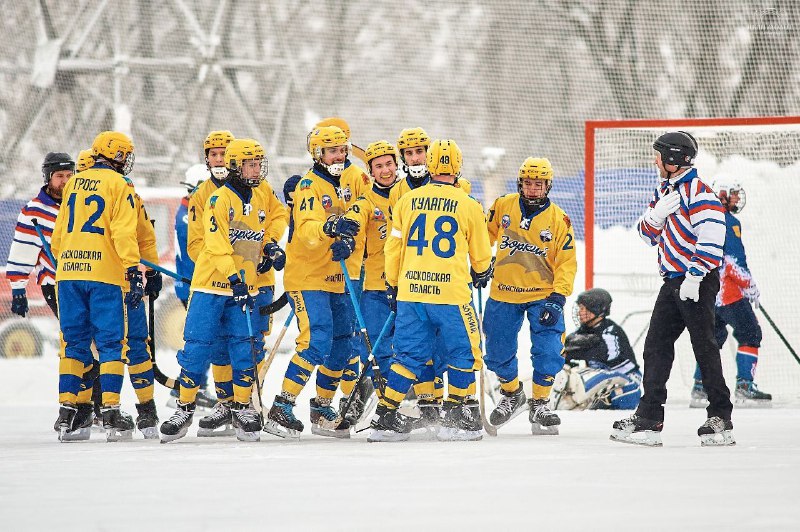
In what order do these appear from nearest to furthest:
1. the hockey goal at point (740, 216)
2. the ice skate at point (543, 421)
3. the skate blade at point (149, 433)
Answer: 1. the skate blade at point (149, 433)
2. the ice skate at point (543, 421)
3. the hockey goal at point (740, 216)

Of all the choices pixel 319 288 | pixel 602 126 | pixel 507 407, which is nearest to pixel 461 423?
pixel 507 407

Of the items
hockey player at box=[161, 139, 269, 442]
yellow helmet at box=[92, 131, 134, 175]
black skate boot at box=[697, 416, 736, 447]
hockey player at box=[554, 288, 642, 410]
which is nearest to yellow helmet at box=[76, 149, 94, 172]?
yellow helmet at box=[92, 131, 134, 175]

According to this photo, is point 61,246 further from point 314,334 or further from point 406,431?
point 406,431

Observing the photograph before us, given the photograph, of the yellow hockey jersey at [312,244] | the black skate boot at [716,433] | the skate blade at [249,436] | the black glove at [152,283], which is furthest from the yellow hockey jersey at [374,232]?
the black skate boot at [716,433]

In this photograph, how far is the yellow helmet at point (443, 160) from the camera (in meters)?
6.14

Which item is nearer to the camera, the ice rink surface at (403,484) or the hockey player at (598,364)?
the ice rink surface at (403,484)

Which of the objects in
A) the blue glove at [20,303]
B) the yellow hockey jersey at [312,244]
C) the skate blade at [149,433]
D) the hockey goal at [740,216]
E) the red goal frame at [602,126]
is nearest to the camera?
the yellow hockey jersey at [312,244]

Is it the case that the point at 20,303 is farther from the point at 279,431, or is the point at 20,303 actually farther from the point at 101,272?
the point at 279,431

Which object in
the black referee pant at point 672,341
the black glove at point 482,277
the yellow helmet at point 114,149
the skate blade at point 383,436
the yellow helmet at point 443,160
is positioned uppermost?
the yellow helmet at point 114,149

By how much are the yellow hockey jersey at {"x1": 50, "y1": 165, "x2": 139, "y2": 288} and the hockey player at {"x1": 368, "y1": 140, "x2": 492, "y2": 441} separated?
4.33 feet

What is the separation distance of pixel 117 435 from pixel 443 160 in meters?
2.08

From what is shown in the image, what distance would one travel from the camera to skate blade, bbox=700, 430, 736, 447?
579 centimetres

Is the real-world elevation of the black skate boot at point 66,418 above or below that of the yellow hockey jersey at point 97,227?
below

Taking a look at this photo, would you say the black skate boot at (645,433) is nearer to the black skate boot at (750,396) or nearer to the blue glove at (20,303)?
the black skate boot at (750,396)
